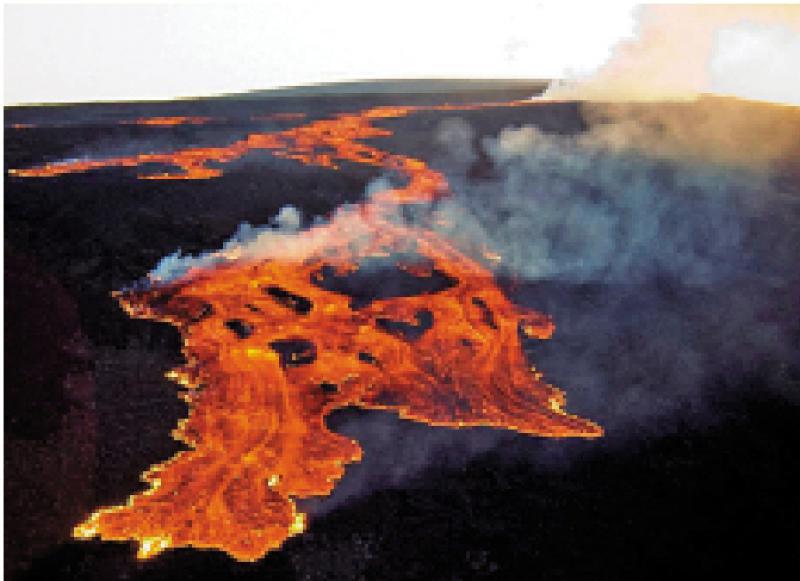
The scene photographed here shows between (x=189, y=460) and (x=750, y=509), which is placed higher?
(x=189, y=460)

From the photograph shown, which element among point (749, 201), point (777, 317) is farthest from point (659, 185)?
point (777, 317)

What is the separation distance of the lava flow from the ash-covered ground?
19cm

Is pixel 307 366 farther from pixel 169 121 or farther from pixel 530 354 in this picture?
pixel 169 121

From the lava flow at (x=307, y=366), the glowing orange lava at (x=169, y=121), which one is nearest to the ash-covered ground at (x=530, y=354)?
the lava flow at (x=307, y=366)

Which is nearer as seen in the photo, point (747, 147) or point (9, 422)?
point (9, 422)

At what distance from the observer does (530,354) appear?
7.77 m

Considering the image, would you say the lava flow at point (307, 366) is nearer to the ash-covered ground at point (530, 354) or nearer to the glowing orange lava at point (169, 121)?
the ash-covered ground at point (530, 354)

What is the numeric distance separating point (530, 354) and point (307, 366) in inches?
94.6

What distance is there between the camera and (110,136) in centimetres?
1439

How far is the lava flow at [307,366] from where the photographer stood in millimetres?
5160

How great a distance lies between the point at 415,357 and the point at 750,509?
3.32 m

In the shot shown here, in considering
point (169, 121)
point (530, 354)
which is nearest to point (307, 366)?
point (530, 354)

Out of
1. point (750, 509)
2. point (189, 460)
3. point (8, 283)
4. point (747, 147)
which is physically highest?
point (747, 147)

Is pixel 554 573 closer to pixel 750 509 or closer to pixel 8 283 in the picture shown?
pixel 750 509
